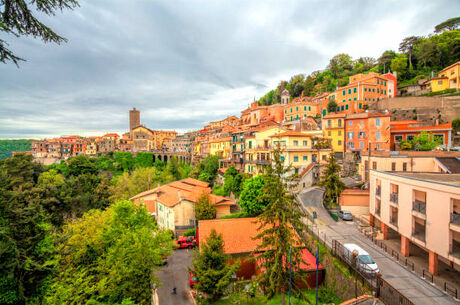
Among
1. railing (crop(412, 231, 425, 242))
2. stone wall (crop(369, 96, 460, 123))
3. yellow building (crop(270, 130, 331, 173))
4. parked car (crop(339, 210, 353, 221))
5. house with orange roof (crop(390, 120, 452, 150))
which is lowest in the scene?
parked car (crop(339, 210, 353, 221))

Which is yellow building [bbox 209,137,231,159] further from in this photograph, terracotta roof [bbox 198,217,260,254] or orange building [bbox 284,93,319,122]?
terracotta roof [bbox 198,217,260,254]

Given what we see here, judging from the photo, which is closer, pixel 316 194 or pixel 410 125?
pixel 316 194

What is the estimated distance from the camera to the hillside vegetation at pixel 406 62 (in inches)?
2253

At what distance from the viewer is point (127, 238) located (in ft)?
54.3

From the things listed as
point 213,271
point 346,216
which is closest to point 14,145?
point 213,271

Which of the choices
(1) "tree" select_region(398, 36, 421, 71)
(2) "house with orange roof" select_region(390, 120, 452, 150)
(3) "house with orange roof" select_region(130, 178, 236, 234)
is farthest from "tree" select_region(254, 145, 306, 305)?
(1) "tree" select_region(398, 36, 421, 71)

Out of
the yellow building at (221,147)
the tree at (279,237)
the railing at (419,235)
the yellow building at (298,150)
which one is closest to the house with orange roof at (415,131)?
the yellow building at (298,150)

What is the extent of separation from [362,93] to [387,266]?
44464mm

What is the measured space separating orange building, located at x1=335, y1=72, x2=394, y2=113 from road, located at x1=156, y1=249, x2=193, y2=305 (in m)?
46.4

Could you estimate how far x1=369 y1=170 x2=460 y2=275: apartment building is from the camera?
40.5 feet

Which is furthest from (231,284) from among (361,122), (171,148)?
(171,148)

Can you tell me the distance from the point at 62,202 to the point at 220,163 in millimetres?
30088

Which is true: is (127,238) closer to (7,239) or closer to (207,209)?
(7,239)

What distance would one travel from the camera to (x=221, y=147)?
5569 centimetres
